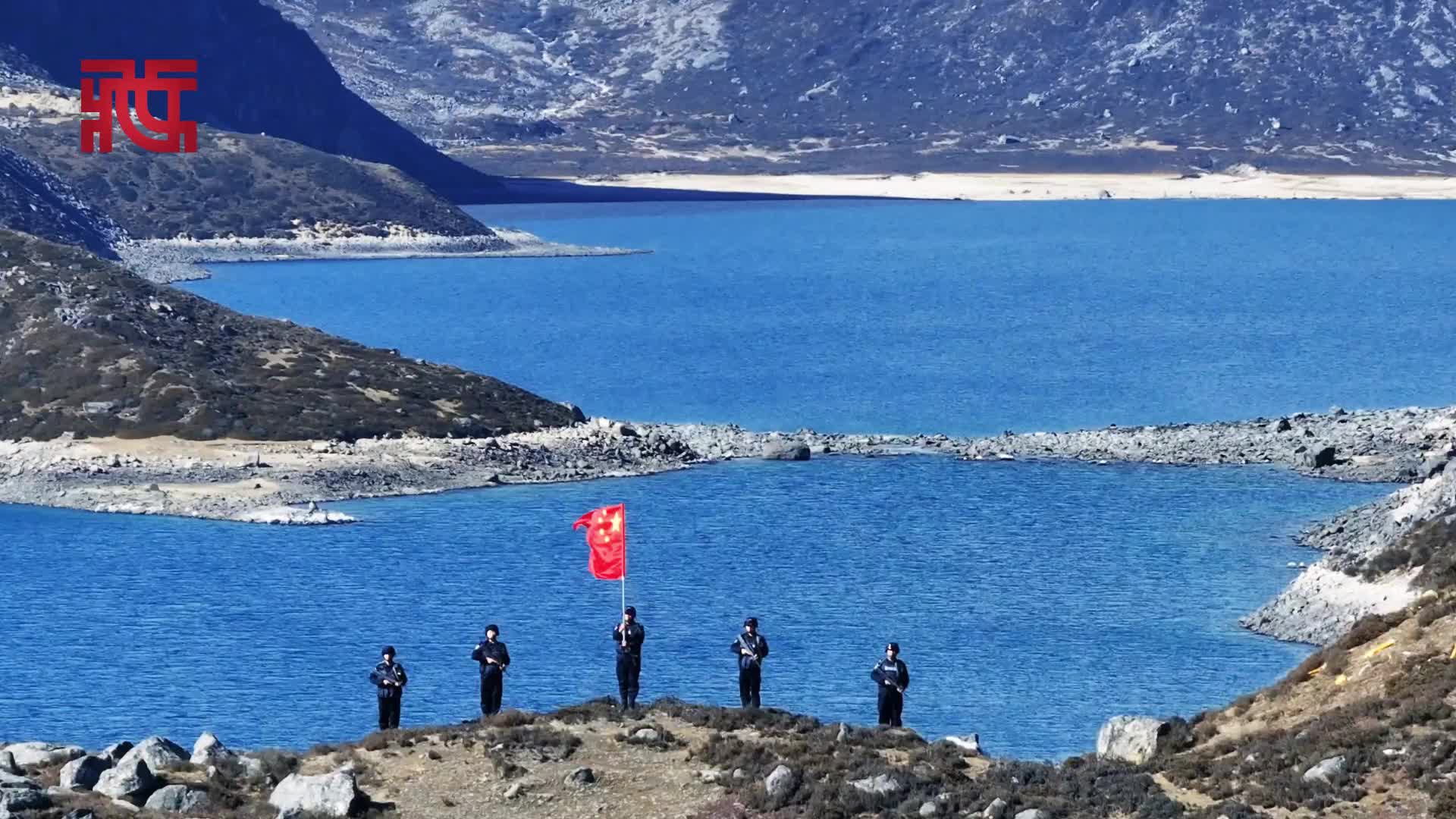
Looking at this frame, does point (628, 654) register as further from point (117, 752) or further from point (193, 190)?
point (193, 190)

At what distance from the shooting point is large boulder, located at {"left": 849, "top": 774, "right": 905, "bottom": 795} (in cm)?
3200

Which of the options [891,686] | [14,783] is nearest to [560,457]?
[891,686]

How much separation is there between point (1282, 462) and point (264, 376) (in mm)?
31418

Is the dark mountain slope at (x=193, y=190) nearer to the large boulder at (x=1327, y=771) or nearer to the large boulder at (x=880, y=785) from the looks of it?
the large boulder at (x=880, y=785)

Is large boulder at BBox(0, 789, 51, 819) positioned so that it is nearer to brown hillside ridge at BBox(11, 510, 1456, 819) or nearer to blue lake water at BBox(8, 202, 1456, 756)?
brown hillside ridge at BBox(11, 510, 1456, 819)

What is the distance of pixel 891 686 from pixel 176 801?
9.92 metres

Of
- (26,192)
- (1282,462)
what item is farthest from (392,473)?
(26,192)

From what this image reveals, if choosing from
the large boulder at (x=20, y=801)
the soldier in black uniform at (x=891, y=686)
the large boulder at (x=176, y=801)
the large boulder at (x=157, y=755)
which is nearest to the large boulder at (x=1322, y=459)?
the soldier in black uniform at (x=891, y=686)

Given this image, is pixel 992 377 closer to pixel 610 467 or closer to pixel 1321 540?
pixel 610 467

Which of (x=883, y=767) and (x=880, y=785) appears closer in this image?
(x=880, y=785)

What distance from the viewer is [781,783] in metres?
32.2

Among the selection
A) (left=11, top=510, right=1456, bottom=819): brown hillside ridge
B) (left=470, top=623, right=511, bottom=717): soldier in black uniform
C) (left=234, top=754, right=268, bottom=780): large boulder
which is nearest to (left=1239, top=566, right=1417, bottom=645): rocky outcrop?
(left=11, top=510, right=1456, bottom=819): brown hillside ridge

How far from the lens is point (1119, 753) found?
3481cm

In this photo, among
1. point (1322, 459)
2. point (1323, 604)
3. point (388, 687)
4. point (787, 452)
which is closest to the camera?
point (388, 687)
